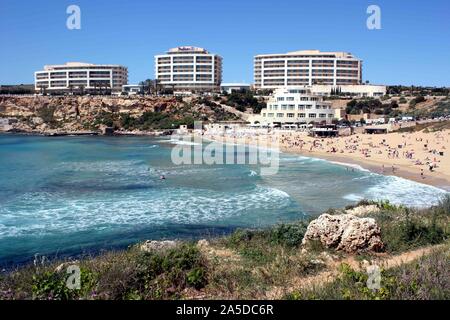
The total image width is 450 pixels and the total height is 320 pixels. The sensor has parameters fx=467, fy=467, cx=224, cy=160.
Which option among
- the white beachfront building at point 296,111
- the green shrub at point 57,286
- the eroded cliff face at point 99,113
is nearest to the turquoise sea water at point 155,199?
the green shrub at point 57,286

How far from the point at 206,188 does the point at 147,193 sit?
3.63m

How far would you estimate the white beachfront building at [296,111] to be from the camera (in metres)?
78.4

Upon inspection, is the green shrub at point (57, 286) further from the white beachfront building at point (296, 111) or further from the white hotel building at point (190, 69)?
the white hotel building at point (190, 69)

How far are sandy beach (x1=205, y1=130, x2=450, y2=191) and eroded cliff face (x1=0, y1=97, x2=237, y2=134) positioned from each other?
91.6 feet

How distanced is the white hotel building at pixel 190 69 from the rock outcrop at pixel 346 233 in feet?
384

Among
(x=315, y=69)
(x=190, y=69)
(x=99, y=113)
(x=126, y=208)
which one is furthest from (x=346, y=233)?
(x=190, y=69)

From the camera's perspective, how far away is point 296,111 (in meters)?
79.0

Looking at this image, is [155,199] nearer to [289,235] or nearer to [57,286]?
[289,235]

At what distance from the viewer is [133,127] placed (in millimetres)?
93000

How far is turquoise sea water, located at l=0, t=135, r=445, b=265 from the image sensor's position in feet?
54.6

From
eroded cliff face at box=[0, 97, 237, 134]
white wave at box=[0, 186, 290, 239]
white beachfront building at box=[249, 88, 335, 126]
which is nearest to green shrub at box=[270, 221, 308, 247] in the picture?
white wave at box=[0, 186, 290, 239]

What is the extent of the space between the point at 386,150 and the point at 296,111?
35.9m
